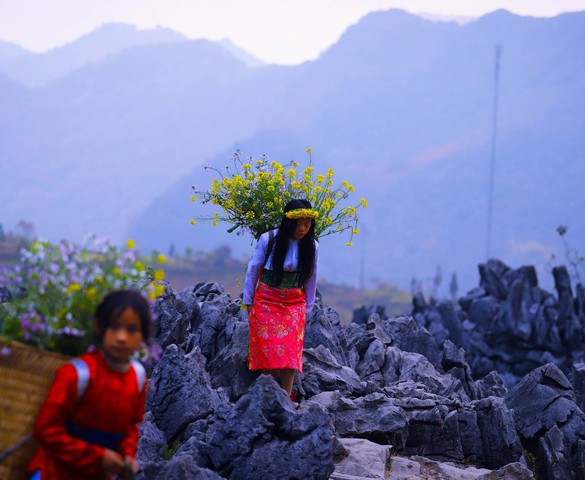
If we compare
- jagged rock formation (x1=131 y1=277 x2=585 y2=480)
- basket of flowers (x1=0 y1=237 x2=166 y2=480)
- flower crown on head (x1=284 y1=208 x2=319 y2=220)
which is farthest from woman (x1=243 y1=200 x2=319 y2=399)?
basket of flowers (x1=0 y1=237 x2=166 y2=480)

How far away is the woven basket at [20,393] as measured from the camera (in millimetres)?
4504

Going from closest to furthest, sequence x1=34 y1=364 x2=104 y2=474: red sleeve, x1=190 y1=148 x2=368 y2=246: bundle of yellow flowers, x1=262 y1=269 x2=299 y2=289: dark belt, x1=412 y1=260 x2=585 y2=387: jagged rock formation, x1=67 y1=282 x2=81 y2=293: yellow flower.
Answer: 1. x1=34 y1=364 x2=104 y2=474: red sleeve
2. x1=67 y1=282 x2=81 y2=293: yellow flower
3. x1=262 y1=269 x2=299 y2=289: dark belt
4. x1=190 y1=148 x2=368 y2=246: bundle of yellow flowers
5. x1=412 y1=260 x2=585 y2=387: jagged rock formation

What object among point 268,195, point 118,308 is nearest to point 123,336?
point 118,308

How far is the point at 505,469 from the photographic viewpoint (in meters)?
→ 8.84

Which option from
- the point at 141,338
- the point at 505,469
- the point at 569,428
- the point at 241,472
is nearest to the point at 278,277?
the point at 241,472

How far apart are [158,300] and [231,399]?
2792mm

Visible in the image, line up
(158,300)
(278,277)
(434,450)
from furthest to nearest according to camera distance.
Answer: (158,300)
(434,450)
(278,277)

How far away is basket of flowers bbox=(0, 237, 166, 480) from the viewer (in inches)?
178

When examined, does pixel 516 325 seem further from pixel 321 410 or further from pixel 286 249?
pixel 321 410

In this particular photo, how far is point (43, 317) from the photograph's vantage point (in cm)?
491

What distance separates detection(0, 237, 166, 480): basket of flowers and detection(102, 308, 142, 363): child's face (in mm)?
413

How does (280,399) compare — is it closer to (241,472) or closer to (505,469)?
(241,472)

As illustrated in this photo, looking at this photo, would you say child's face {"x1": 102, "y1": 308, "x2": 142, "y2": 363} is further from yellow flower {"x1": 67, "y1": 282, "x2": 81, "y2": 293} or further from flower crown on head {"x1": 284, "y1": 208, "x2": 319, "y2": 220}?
flower crown on head {"x1": 284, "y1": 208, "x2": 319, "y2": 220}

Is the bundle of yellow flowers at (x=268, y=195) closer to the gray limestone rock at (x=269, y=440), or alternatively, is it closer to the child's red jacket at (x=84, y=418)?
the gray limestone rock at (x=269, y=440)
